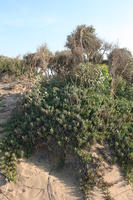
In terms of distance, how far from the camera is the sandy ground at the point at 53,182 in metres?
4.58

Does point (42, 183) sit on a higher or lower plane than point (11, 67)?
lower

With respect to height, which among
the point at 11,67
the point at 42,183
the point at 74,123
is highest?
the point at 11,67

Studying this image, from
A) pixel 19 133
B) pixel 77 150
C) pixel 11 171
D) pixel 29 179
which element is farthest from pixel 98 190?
pixel 19 133

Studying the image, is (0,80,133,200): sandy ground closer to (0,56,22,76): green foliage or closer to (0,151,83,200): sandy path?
(0,151,83,200): sandy path

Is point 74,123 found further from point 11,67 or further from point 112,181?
point 11,67

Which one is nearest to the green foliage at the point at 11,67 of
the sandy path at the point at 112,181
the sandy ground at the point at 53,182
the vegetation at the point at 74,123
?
the vegetation at the point at 74,123

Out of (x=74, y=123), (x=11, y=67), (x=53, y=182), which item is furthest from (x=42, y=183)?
(x=11, y=67)

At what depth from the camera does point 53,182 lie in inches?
189

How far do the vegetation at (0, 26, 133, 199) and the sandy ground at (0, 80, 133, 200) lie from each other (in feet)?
0.52

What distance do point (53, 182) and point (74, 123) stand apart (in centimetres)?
121

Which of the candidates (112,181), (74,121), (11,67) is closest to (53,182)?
(112,181)

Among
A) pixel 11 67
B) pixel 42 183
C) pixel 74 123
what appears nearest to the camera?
pixel 42 183

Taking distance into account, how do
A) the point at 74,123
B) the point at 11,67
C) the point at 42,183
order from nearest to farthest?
the point at 42,183 < the point at 74,123 < the point at 11,67

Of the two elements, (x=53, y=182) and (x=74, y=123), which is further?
(x=74, y=123)
